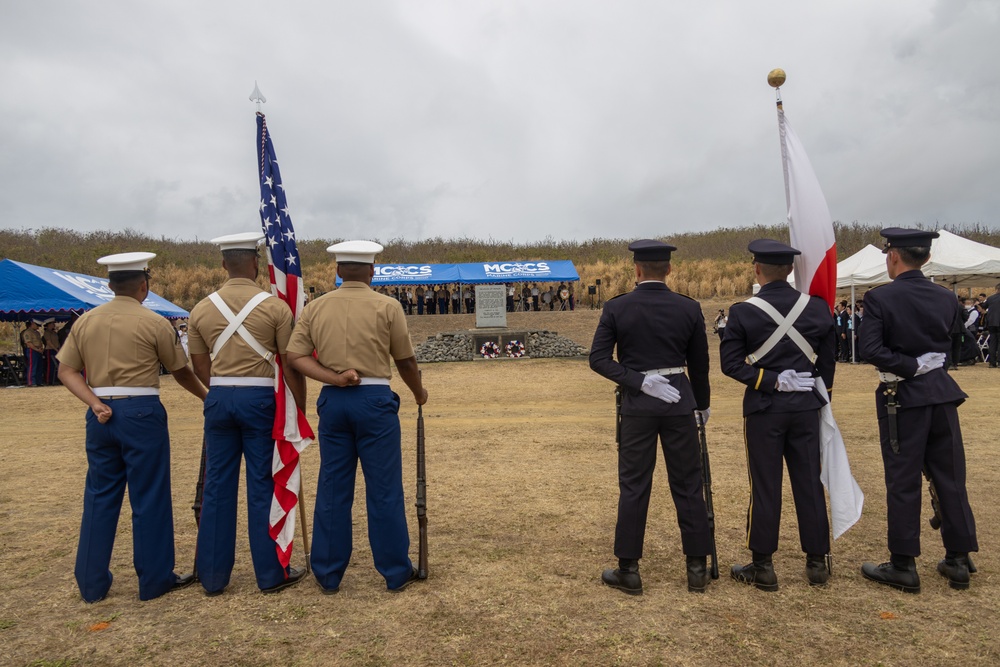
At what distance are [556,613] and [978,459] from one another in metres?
5.64

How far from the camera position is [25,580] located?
435 centimetres

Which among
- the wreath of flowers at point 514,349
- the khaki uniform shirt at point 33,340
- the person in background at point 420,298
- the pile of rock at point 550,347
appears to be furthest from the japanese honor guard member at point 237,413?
the person in background at point 420,298

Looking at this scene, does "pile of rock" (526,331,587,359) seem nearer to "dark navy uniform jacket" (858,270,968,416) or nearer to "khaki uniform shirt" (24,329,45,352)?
"khaki uniform shirt" (24,329,45,352)

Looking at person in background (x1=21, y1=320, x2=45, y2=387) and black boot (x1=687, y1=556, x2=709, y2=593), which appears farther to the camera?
person in background (x1=21, y1=320, x2=45, y2=387)

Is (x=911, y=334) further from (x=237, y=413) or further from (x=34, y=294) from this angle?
(x=34, y=294)

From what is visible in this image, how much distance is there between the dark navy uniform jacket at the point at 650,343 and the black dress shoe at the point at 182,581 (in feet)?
9.05

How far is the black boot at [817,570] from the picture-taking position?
→ 397cm

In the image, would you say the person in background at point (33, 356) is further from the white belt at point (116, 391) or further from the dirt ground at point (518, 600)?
the white belt at point (116, 391)

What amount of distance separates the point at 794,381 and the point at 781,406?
0.53 feet

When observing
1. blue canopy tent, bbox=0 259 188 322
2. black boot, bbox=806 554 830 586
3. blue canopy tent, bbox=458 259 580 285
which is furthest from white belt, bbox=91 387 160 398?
blue canopy tent, bbox=458 259 580 285

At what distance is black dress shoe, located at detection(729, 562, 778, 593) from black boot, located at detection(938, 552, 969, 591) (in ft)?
3.07

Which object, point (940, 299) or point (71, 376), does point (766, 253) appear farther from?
point (71, 376)

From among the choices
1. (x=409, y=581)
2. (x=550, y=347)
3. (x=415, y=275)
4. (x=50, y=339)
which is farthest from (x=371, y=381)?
(x=415, y=275)

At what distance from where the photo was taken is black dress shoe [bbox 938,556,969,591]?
3.88 metres
